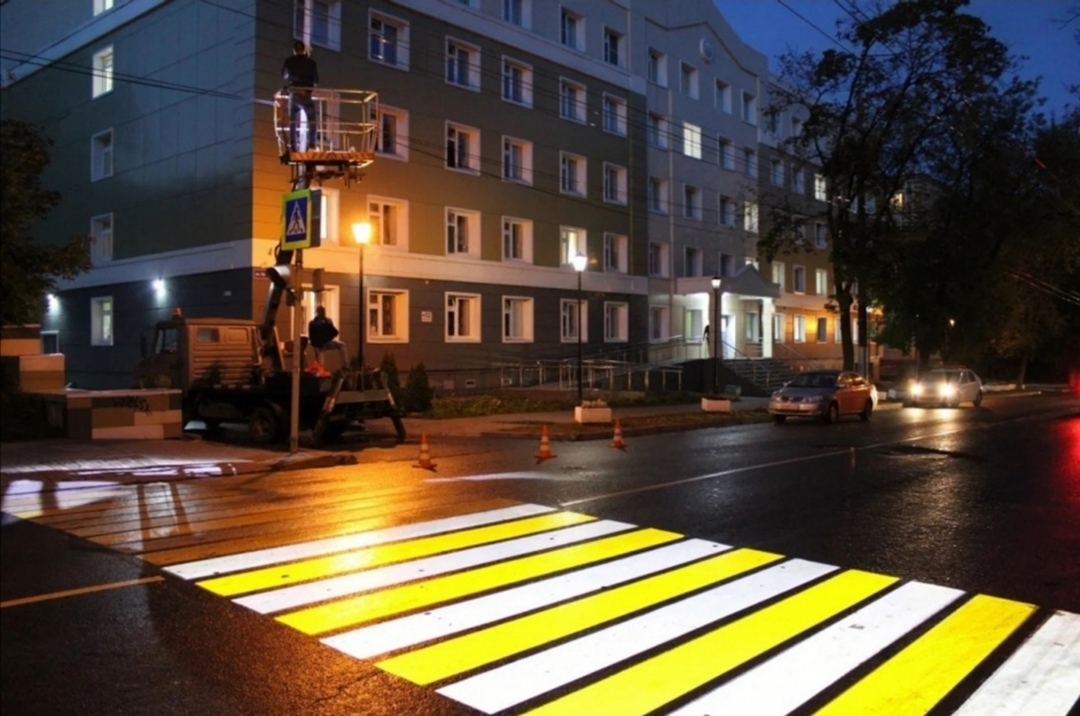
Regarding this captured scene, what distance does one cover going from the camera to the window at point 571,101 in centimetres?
3428

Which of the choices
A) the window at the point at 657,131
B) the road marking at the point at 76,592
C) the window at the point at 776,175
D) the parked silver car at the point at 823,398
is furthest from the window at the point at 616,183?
the road marking at the point at 76,592

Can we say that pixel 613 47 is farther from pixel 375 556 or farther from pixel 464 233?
pixel 375 556

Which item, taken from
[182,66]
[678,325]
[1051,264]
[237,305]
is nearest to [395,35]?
[182,66]

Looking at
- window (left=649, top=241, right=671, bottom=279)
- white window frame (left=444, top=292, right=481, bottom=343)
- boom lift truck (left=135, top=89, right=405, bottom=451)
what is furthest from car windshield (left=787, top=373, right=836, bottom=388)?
window (left=649, top=241, right=671, bottom=279)

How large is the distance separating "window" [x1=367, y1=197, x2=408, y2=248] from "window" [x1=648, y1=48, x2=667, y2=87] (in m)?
17.2

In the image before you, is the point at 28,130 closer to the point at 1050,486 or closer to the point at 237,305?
A: the point at 237,305

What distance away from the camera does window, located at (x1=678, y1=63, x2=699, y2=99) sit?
138ft

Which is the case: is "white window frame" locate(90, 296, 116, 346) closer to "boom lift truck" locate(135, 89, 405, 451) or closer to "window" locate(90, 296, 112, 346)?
"window" locate(90, 296, 112, 346)

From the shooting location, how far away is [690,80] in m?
42.6

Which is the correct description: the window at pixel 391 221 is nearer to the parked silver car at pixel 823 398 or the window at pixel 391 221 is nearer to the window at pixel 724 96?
the parked silver car at pixel 823 398

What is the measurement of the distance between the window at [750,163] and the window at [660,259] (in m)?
9.71

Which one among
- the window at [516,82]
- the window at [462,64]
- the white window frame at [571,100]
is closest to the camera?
the window at [462,64]

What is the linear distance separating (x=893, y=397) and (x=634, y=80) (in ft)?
56.3

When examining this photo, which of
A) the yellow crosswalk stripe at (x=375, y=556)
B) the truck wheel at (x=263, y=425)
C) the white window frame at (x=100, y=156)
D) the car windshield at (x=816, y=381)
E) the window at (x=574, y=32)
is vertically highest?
the window at (x=574, y=32)
